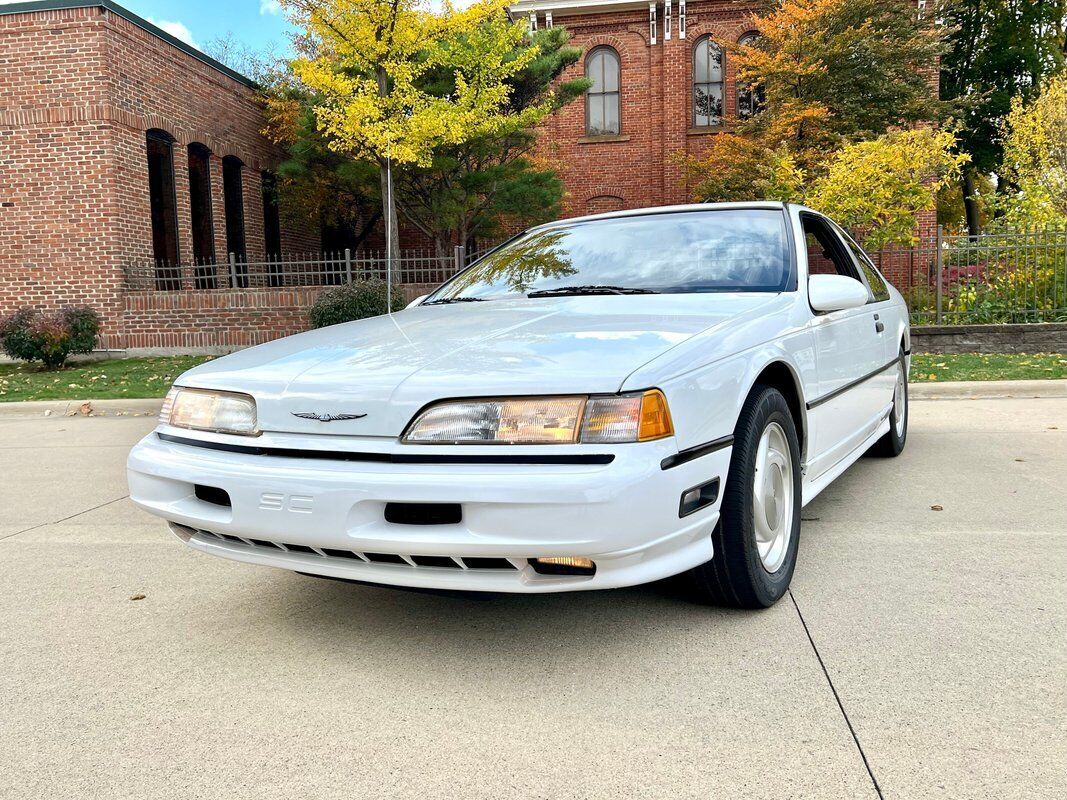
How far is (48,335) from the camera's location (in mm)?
12742

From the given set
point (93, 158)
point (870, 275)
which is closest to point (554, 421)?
point (870, 275)

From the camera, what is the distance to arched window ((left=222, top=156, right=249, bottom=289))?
18.7 m

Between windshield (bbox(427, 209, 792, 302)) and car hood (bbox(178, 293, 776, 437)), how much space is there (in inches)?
8.7

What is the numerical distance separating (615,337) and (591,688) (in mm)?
1058

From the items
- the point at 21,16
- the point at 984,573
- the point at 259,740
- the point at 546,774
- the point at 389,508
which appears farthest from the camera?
the point at 21,16

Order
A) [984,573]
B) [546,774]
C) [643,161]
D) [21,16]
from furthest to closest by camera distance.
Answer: [643,161], [21,16], [984,573], [546,774]

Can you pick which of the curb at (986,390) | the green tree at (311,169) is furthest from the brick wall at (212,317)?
the curb at (986,390)

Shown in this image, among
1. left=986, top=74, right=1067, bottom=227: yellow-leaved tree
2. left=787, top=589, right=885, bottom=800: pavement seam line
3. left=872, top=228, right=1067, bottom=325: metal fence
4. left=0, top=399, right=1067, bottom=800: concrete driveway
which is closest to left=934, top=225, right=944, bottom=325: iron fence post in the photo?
left=872, top=228, right=1067, bottom=325: metal fence

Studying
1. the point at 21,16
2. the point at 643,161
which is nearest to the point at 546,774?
the point at 21,16

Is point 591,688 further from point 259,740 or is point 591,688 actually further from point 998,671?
point 998,671

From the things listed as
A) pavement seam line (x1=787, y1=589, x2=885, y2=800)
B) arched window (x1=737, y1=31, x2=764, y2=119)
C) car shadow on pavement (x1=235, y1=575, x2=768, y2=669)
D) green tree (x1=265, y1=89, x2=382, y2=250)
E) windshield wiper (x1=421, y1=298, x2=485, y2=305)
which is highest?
arched window (x1=737, y1=31, x2=764, y2=119)

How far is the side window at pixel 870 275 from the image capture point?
500 cm

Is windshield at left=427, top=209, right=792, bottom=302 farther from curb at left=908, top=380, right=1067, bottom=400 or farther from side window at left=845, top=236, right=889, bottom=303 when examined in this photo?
curb at left=908, top=380, right=1067, bottom=400

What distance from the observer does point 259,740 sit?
224 centimetres
